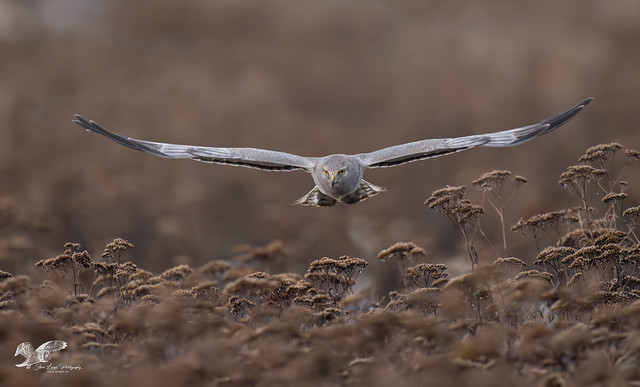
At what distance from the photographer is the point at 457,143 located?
10914 millimetres

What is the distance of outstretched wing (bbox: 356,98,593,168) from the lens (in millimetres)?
10938

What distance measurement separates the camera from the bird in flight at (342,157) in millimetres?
10961

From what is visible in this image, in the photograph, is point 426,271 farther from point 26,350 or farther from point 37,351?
point 26,350

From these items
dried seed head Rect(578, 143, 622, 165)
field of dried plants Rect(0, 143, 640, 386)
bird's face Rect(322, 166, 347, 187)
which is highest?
bird's face Rect(322, 166, 347, 187)

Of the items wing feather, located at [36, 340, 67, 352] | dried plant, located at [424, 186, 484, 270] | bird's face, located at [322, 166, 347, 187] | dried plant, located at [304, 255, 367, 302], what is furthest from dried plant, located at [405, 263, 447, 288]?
wing feather, located at [36, 340, 67, 352]

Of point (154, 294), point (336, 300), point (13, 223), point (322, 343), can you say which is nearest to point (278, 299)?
point (336, 300)

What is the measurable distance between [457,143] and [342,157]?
1906mm

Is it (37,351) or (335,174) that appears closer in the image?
(37,351)

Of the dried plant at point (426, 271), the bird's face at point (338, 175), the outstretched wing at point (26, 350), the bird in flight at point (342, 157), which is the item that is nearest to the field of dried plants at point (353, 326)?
the dried plant at point (426, 271)

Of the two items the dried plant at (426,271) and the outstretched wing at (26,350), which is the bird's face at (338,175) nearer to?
the dried plant at (426,271)

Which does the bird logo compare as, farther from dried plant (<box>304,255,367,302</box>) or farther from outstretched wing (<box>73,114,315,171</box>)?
outstretched wing (<box>73,114,315,171</box>)

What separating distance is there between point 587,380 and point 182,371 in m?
3.70

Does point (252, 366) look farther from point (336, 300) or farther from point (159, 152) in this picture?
point (159, 152)

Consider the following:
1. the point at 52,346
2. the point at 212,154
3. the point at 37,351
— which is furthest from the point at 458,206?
the point at 37,351
